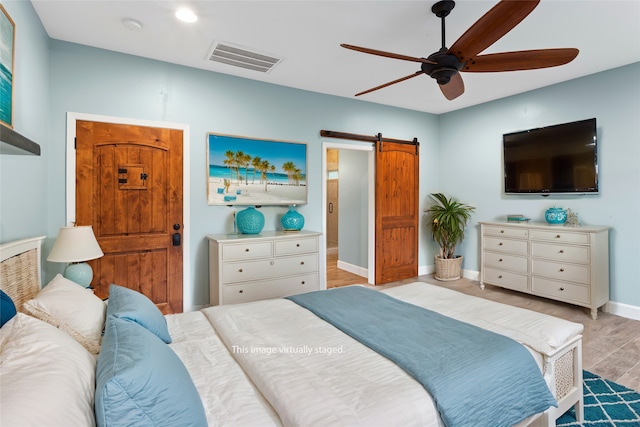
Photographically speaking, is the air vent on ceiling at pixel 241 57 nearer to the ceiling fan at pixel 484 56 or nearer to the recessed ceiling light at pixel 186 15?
the recessed ceiling light at pixel 186 15

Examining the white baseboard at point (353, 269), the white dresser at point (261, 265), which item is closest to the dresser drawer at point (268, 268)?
the white dresser at point (261, 265)

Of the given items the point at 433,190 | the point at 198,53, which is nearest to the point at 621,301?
the point at 433,190

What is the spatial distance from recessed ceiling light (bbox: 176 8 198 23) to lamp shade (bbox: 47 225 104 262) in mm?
Answer: 1767

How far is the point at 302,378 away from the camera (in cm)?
125

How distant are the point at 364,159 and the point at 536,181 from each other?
2.37m

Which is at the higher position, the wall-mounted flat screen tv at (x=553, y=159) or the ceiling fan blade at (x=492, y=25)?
the ceiling fan blade at (x=492, y=25)

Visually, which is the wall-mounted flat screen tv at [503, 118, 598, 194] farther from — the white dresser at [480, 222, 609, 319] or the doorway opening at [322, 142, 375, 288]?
the doorway opening at [322, 142, 375, 288]

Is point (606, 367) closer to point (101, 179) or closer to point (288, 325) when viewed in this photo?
point (288, 325)

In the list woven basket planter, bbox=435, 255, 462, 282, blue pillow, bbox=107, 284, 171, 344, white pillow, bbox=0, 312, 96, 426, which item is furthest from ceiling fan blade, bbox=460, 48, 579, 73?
woven basket planter, bbox=435, 255, 462, 282

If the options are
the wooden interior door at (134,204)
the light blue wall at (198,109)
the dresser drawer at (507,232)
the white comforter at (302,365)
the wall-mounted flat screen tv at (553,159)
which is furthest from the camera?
the dresser drawer at (507,232)

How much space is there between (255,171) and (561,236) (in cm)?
359

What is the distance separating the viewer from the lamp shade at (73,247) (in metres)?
2.36

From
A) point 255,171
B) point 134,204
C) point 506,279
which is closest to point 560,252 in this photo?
point 506,279

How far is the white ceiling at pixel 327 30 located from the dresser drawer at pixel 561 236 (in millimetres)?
A: 1802
